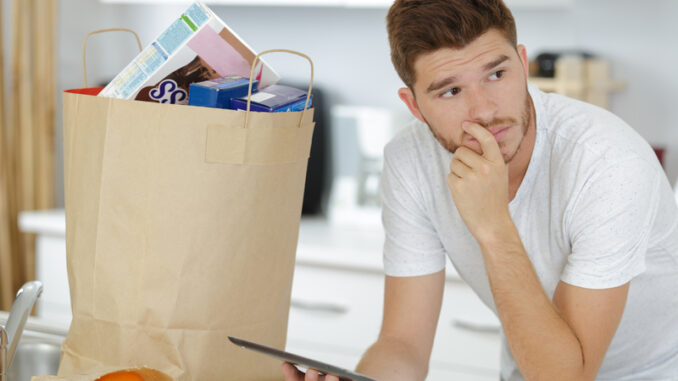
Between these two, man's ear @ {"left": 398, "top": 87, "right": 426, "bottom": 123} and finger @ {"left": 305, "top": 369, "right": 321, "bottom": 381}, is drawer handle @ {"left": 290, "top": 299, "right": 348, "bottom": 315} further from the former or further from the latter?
finger @ {"left": 305, "top": 369, "right": 321, "bottom": 381}

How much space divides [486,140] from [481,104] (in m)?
0.05

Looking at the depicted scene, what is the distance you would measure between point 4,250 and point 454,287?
1.50m

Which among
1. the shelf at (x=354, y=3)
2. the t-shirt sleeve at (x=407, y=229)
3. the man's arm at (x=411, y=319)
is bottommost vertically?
the man's arm at (x=411, y=319)

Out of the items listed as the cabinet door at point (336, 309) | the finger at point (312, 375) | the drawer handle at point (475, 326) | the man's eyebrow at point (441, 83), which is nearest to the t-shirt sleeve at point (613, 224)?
the man's eyebrow at point (441, 83)

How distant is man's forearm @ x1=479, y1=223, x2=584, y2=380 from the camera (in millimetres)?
951

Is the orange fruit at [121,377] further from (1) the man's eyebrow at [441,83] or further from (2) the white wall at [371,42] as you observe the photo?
(2) the white wall at [371,42]

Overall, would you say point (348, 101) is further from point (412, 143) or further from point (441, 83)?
point (441, 83)

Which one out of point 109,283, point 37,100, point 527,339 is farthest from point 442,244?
point 37,100

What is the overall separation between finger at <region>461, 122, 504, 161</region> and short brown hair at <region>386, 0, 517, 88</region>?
0.12 m

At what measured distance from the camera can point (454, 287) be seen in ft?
6.32

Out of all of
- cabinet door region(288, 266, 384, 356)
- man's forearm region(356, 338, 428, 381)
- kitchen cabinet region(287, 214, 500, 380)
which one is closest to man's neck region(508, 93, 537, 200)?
man's forearm region(356, 338, 428, 381)

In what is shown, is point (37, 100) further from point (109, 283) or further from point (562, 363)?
point (562, 363)

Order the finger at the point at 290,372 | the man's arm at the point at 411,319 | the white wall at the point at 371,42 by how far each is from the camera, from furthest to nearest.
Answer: the white wall at the point at 371,42 → the man's arm at the point at 411,319 → the finger at the point at 290,372

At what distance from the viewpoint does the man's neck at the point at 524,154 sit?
3.57 ft
